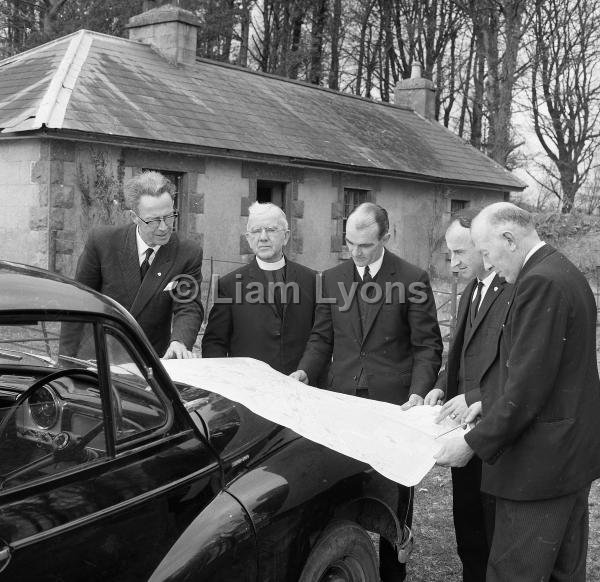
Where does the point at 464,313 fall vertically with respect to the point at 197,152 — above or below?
below

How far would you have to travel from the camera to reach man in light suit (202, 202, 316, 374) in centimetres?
464

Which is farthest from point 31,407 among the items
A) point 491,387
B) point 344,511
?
point 491,387

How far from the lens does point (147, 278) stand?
177 inches

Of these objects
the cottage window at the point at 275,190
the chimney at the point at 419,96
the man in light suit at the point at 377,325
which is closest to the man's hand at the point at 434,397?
the man in light suit at the point at 377,325

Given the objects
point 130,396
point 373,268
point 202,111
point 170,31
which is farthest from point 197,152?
point 130,396

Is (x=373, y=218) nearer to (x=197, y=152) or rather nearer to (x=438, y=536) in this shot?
(x=438, y=536)

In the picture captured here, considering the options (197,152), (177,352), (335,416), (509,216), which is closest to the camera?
(509,216)

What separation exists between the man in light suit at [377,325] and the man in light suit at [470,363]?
269mm

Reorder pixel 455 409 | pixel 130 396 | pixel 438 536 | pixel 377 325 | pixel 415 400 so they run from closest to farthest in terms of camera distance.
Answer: pixel 130 396 < pixel 455 409 < pixel 415 400 < pixel 377 325 < pixel 438 536

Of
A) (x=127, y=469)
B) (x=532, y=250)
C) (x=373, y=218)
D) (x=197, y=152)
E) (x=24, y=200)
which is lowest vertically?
(x=127, y=469)

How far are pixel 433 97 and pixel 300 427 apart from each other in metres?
23.0

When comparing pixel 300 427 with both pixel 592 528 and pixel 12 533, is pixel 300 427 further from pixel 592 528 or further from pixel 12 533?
pixel 592 528

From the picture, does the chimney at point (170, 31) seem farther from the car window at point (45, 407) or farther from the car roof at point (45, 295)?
the car roof at point (45, 295)

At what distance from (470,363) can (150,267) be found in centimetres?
187
